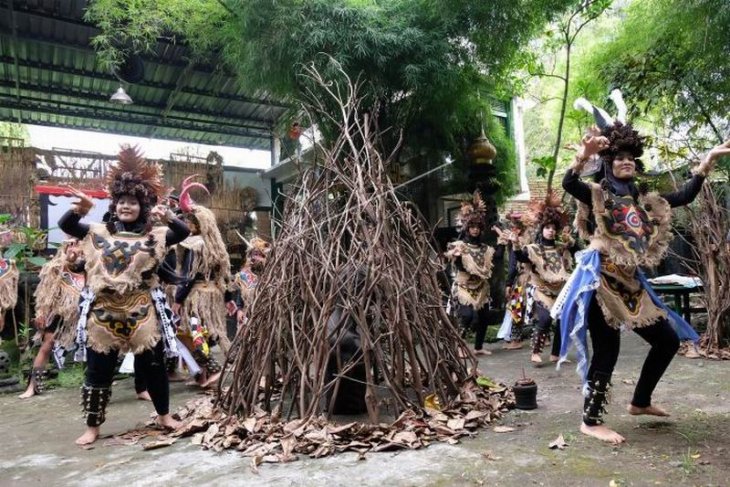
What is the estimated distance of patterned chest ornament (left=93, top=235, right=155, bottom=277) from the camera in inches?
146

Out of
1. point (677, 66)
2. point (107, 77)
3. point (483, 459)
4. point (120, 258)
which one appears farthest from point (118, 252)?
point (107, 77)

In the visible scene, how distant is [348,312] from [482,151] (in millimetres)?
6240

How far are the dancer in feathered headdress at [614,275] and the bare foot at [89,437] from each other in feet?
9.67

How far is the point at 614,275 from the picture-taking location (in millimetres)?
3295

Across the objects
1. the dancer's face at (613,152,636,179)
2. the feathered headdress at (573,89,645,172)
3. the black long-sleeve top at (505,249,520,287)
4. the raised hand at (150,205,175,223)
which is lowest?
the black long-sleeve top at (505,249,520,287)

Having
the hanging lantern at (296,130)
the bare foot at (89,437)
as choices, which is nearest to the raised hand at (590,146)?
the hanging lantern at (296,130)

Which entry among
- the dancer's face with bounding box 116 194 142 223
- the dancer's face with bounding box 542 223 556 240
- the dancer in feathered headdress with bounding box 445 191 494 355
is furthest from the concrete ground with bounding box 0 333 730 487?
the dancer in feathered headdress with bounding box 445 191 494 355

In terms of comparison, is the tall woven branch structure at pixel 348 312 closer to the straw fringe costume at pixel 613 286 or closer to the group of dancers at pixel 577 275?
the group of dancers at pixel 577 275

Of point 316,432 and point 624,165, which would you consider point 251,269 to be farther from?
point 624,165

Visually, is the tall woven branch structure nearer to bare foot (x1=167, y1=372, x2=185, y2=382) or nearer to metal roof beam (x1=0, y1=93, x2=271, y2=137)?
bare foot (x1=167, y1=372, x2=185, y2=382)

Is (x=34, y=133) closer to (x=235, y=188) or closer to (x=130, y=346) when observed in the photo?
(x=235, y=188)

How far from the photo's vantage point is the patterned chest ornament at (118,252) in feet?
12.2

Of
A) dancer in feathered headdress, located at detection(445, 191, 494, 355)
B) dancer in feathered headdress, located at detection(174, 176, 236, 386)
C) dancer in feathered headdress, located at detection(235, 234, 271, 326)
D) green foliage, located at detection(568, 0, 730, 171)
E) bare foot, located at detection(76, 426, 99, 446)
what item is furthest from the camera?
dancer in feathered headdress, located at detection(235, 234, 271, 326)

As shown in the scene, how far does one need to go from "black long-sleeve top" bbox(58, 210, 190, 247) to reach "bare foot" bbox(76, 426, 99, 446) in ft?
4.08
